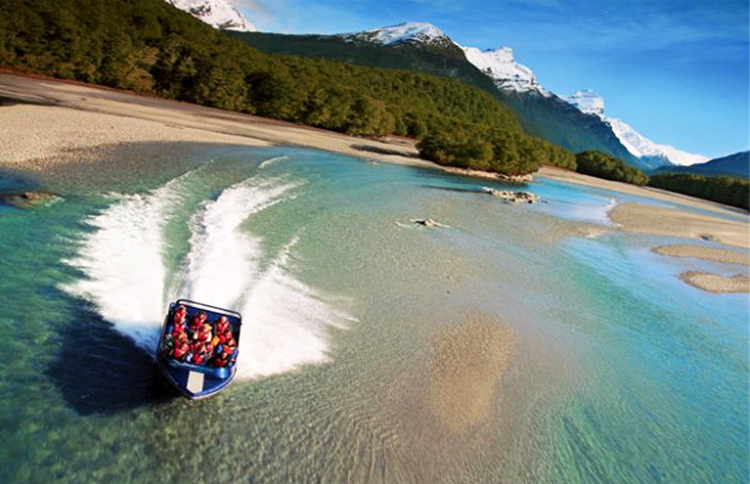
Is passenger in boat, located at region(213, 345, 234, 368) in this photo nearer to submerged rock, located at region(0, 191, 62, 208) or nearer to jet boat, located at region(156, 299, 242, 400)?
jet boat, located at region(156, 299, 242, 400)

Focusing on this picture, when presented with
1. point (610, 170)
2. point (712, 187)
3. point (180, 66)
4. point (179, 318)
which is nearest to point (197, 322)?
point (179, 318)

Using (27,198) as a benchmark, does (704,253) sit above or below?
below

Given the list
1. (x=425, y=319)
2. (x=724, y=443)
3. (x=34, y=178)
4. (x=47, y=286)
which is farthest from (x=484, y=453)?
(x=34, y=178)

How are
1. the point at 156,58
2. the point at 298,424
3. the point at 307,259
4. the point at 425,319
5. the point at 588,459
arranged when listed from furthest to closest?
the point at 156,58, the point at 307,259, the point at 425,319, the point at 588,459, the point at 298,424

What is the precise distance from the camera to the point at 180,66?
86875 mm

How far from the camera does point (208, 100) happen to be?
89625 millimetres

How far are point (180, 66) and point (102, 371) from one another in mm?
86897

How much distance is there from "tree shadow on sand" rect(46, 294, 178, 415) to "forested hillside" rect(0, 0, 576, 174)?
241 ft

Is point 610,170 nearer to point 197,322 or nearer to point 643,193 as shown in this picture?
point 643,193

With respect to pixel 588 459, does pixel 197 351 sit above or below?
above

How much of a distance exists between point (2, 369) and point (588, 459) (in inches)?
611

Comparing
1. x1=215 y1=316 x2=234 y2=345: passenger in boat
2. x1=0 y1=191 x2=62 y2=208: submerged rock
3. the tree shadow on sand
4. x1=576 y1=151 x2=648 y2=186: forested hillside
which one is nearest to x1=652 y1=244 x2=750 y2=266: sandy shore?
x1=215 y1=316 x2=234 y2=345: passenger in boat

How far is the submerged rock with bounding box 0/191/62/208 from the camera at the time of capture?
2139cm

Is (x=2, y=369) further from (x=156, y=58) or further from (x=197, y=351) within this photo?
(x=156, y=58)
